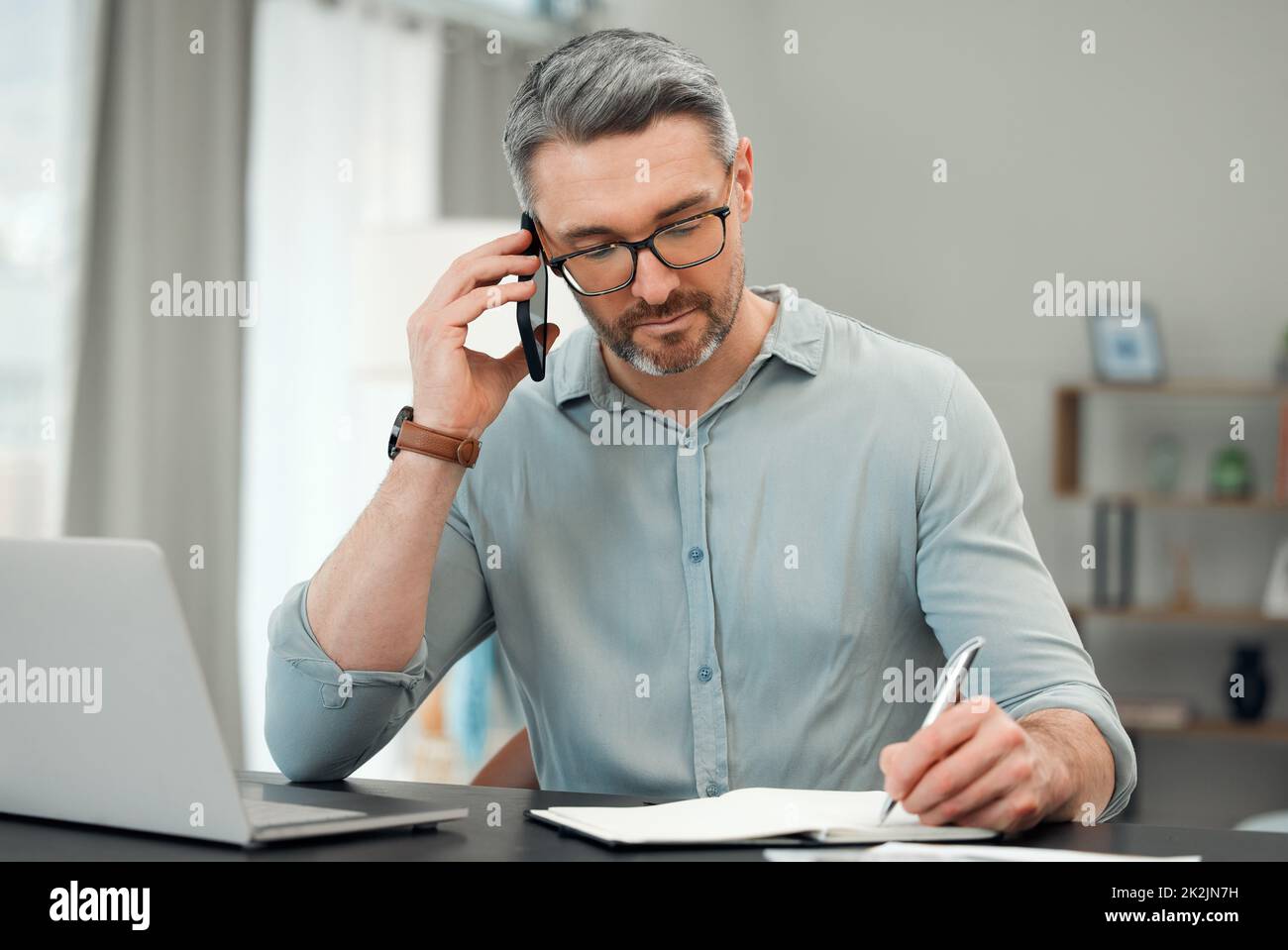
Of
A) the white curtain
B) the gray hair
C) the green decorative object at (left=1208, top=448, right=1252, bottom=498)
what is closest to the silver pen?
the gray hair

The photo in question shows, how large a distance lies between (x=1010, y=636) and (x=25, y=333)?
2330mm

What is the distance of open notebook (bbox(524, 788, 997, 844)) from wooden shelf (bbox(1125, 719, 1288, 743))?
139 inches

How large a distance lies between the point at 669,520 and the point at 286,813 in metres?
0.65

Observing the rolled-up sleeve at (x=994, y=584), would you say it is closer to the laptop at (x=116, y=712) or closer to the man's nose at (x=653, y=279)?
the man's nose at (x=653, y=279)

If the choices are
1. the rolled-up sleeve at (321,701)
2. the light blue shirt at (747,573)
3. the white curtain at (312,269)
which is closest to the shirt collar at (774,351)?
the light blue shirt at (747,573)

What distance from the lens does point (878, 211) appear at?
4.84 metres

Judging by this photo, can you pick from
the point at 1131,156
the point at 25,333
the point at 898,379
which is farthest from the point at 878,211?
the point at 898,379

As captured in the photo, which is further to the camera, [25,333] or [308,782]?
[25,333]

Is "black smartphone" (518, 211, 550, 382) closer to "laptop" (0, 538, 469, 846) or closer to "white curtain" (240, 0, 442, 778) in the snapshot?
"laptop" (0, 538, 469, 846)

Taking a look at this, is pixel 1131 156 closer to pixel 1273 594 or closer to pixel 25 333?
pixel 1273 594

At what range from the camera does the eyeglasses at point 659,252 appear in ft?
4.62

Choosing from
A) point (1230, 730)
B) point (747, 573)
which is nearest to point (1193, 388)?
point (1230, 730)

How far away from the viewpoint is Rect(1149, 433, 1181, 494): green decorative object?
441 centimetres

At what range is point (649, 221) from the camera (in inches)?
55.0
